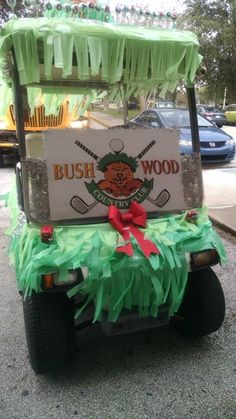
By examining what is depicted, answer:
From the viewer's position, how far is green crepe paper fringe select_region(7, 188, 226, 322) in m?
2.30

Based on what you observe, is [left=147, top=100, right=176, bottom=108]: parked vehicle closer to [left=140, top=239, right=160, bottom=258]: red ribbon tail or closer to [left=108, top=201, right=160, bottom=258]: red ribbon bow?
[left=108, top=201, right=160, bottom=258]: red ribbon bow

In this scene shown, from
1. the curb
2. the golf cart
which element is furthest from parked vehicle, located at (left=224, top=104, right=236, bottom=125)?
the golf cart

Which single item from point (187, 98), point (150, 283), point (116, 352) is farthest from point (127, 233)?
point (187, 98)

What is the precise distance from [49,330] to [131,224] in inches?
31.2

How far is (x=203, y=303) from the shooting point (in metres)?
2.83

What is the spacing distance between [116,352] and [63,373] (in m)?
0.41

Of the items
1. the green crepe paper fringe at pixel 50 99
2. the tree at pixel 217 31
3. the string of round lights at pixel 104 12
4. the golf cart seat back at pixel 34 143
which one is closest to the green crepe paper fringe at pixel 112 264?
the golf cart seat back at pixel 34 143

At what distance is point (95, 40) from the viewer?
2406mm

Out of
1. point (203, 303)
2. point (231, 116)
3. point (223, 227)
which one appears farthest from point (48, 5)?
point (231, 116)

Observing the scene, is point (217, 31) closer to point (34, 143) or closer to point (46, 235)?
point (34, 143)

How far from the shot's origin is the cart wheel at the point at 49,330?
2498 mm

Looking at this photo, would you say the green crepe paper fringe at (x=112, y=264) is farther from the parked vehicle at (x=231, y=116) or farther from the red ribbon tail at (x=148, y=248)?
the parked vehicle at (x=231, y=116)

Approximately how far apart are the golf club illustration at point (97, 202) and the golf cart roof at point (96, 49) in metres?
0.41

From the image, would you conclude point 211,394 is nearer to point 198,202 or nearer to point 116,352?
point 116,352
